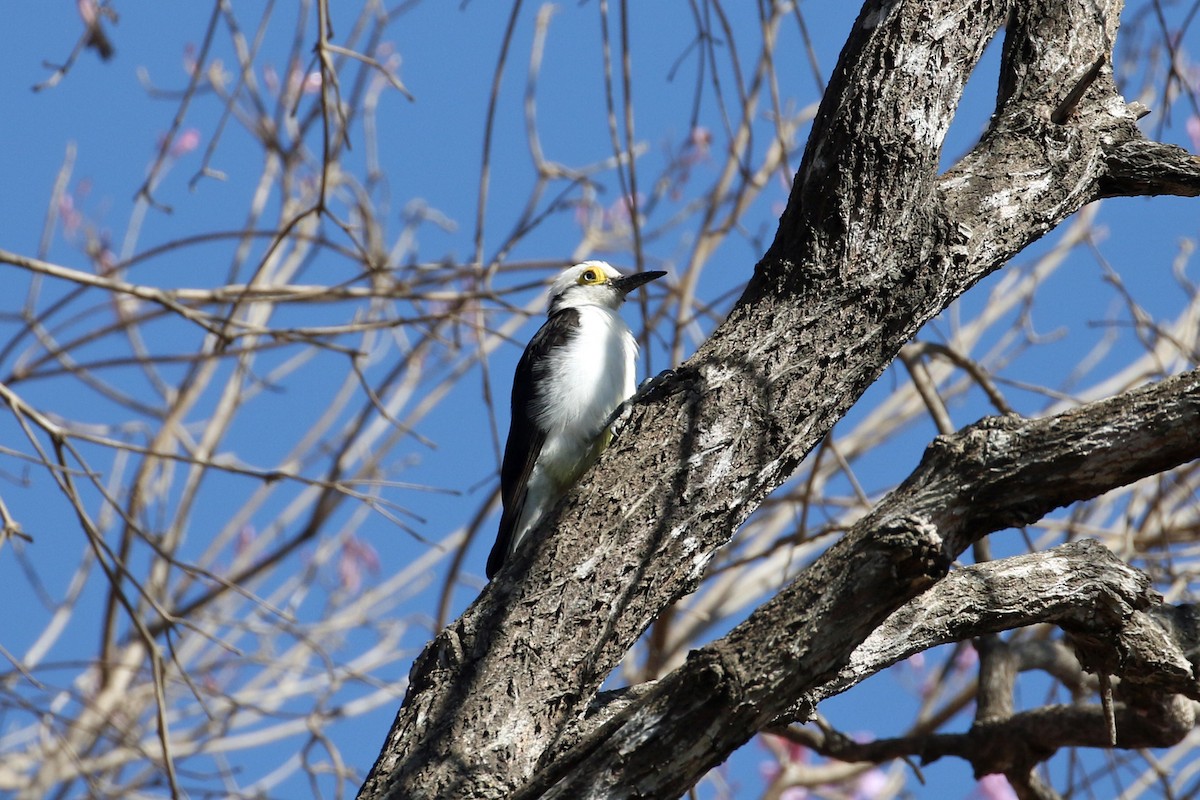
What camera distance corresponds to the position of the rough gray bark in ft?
8.79

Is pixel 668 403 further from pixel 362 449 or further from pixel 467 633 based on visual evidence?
pixel 362 449

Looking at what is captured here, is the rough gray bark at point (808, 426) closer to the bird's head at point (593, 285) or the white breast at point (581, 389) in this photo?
the white breast at point (581, 389)

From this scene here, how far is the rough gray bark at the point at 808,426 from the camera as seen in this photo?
8.79 ft

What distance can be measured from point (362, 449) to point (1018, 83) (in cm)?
608

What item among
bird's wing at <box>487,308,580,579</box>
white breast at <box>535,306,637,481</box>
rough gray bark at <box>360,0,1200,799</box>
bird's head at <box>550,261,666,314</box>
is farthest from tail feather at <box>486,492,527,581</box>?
bird's head at <box>550,261,666,314</box>

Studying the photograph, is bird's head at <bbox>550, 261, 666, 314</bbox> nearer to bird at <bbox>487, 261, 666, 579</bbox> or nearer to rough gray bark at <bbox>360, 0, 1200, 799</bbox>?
bird at <bbox>487, 261, 666, 579</bbox>

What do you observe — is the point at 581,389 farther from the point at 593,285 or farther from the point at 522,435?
the point at 593,285

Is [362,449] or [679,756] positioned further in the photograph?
[362,449]

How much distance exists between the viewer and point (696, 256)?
6543 mm

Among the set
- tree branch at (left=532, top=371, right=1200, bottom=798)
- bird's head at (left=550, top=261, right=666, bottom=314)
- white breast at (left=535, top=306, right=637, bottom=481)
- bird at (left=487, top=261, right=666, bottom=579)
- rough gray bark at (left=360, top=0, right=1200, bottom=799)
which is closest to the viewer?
tree branch at (left=532, top=371, right=1200, bottom=798)

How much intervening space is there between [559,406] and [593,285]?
1.33 meters

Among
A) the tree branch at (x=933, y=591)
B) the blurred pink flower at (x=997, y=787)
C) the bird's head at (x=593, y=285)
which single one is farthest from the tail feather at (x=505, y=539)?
the blurred pink flower at (x=997, y=787)

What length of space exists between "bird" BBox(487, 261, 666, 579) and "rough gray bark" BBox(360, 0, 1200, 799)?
163 centimetres

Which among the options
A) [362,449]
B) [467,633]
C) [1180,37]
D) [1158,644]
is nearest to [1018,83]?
[1180,37]
